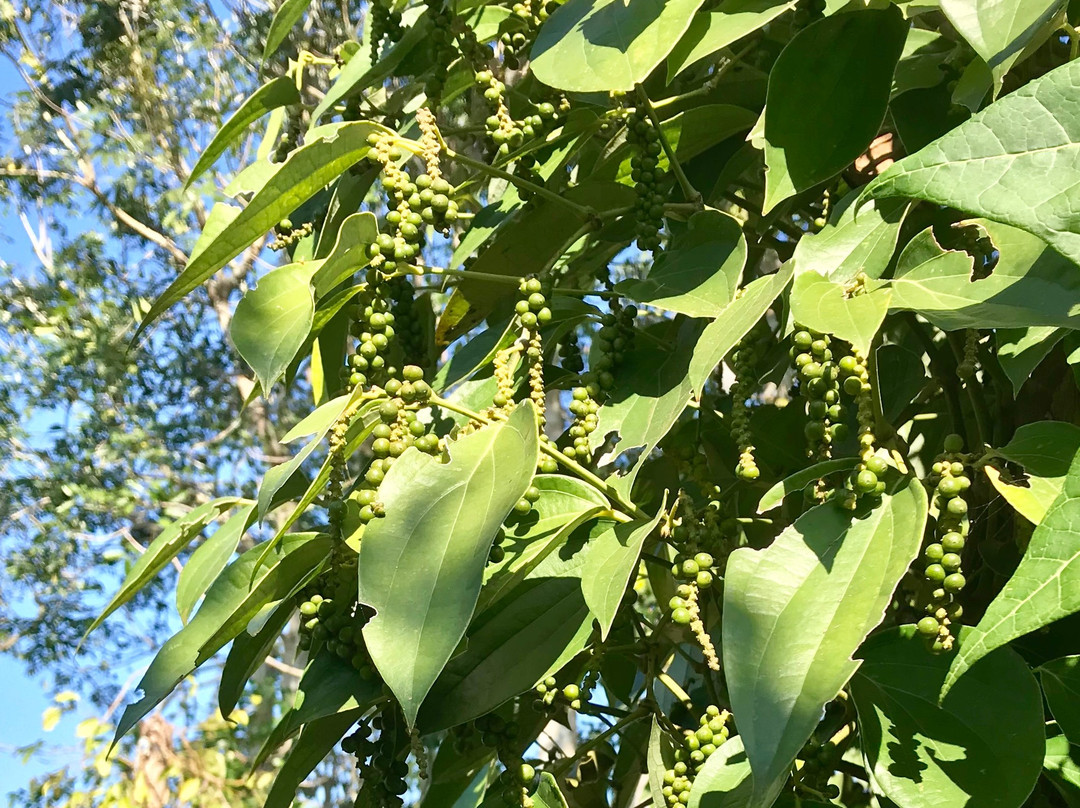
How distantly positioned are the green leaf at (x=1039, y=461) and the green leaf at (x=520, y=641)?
0.80ft

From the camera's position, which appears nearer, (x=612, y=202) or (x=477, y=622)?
(x=477, y=622)

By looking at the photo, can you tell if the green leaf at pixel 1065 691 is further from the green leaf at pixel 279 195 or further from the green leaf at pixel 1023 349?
the green leaf at pixel 279 195

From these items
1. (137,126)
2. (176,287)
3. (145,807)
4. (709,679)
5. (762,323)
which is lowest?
(145,807)

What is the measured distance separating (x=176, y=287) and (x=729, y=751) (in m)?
0.40

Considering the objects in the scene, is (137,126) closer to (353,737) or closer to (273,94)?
(273,94)

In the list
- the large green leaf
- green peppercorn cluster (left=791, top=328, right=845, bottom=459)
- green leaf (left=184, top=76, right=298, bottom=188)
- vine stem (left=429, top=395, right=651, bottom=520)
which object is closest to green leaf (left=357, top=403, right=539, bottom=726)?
vine stem (left=429, top=395, right=651, bottom=520)

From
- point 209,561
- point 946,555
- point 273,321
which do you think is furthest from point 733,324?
point 209,561

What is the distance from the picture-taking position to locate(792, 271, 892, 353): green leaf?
19.3 inches

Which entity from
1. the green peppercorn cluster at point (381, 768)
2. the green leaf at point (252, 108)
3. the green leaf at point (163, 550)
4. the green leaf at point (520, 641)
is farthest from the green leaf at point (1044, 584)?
the green leaf at point (252, 108)

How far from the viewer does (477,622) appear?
65 centimetres

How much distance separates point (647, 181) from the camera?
0.68 m

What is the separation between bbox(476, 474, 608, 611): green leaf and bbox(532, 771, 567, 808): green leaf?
4.4 inches

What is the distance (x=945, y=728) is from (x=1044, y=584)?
0.68ft

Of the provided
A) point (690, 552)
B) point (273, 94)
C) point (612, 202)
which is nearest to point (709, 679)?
point (690, 552)
